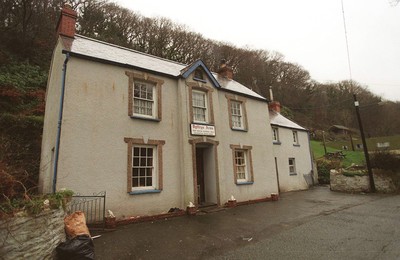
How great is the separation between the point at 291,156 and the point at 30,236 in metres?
20.1

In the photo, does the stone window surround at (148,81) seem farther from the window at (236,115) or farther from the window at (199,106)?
the window at (236,115)

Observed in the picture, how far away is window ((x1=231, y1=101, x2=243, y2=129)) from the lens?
14.5 m

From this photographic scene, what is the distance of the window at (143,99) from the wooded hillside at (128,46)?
5.05 metres

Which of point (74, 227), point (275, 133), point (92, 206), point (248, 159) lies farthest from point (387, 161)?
point (74, 227)

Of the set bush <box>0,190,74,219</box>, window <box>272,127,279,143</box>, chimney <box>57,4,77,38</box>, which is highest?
chimney <box>57,4,77,38</box>

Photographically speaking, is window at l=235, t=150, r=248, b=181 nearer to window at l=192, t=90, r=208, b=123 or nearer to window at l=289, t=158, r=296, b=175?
window at l=192, t=90, r=208, b=123

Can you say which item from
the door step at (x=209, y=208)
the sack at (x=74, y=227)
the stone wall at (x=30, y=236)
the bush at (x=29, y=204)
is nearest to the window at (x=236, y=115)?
the door step at (x=209, y=208)

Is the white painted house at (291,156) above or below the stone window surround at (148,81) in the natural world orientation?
below

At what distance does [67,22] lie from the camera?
37.3 ft

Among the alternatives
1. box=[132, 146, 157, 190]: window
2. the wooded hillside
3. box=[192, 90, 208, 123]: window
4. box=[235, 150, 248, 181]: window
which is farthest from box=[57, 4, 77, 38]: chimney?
box=[235, 150, 248, 181]: window

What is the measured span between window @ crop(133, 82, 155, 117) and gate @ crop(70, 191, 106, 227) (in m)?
3.99

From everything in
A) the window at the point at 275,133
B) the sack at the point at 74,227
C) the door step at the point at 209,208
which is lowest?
the door step at the point at 209,208

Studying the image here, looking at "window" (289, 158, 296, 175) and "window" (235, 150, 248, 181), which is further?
"window" (289, 158, 296, 175)

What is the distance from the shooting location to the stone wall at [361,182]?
648 inches
